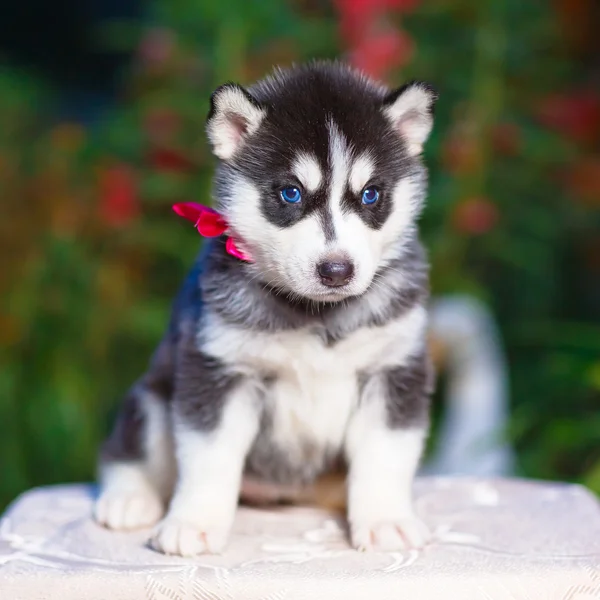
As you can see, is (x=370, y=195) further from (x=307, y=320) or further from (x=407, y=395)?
(x=407, y=395)

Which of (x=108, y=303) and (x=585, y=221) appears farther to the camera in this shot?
(x=585, y=221)

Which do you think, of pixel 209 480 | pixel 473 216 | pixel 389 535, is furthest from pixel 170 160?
pixel 389 535

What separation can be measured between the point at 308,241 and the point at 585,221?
2896mm

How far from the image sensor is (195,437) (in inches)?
76.9

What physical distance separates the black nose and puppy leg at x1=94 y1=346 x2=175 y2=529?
23.2 inches

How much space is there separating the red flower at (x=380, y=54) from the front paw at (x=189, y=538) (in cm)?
216

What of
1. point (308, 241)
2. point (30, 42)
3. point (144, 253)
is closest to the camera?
point (308, 241)

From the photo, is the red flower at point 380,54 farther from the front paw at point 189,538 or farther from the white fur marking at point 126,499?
the front paw at point 189,538

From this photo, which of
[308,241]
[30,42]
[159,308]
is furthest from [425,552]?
[30,42]

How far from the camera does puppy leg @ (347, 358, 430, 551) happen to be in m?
1.97

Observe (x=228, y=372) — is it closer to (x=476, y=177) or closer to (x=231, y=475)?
(x=231, y=475)

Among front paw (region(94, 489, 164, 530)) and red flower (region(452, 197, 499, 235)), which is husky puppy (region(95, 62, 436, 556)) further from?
red flower (region(452, 197, 499, 235))

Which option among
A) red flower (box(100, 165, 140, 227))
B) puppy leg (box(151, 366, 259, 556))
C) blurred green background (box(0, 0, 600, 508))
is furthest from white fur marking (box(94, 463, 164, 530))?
red flower (box(100, 165, 140, 227))

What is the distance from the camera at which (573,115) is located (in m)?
4.30
